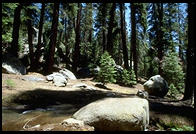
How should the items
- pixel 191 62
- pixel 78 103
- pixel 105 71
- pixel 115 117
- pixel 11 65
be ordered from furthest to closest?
pixel 105 71
pixel 11 65
pixel 191 62
pixel 78 103
pixel 115 117

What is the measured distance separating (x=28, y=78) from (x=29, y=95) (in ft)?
12.3

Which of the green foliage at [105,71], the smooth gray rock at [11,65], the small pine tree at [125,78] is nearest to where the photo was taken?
the smooth gray rock at [11,65]

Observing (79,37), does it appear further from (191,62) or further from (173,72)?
(191,62)

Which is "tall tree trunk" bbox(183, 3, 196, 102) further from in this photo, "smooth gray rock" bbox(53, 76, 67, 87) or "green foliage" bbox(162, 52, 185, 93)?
"green foliage" bbox(162, 52, 185, 93)

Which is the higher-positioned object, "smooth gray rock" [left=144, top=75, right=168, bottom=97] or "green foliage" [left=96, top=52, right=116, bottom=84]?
"green foliage" [left=96, top=52, right=116, bottom=84]

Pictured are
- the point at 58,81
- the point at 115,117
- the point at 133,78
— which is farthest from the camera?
the point at 133,78

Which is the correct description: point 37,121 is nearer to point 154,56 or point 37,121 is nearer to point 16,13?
A: point 16,13

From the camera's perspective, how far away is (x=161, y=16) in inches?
961

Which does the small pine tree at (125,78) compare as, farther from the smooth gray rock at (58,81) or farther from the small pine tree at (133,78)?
the smooth gray rock at (58,81)

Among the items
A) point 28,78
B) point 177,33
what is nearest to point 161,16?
point 177,33

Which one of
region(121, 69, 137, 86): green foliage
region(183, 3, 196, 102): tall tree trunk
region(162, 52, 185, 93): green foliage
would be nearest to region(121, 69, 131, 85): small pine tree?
region(121, 69, 137, 86): green foliage

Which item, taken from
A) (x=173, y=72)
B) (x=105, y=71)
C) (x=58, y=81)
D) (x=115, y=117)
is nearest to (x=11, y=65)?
(x=58, y=81)

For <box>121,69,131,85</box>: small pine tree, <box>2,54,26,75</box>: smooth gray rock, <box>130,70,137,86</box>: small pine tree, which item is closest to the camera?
<box>2,54,26,75</box>: smooth gray rock

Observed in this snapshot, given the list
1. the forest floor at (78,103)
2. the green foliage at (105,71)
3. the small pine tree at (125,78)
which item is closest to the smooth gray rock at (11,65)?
the forest floor at (78,103)
